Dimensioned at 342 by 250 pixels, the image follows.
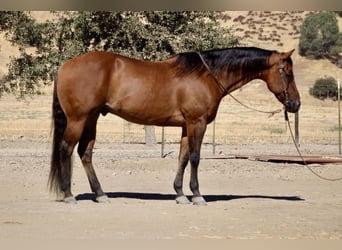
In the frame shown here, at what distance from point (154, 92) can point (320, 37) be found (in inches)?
1531

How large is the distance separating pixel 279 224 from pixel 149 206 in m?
1.86

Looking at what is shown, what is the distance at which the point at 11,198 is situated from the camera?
9.86 metres

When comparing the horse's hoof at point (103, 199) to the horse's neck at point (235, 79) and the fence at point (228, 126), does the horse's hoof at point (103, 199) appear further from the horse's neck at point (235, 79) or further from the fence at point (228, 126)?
the fence at point (228, 126)

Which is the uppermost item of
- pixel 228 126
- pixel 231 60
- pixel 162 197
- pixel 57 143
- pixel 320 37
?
pixel 231 60

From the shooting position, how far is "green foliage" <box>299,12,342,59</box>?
147ft

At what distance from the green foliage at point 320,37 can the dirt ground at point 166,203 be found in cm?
3116

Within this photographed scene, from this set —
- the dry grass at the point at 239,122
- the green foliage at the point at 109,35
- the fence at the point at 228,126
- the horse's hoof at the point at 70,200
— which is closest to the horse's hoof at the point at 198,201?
the horse's hoof at the point at 70,200

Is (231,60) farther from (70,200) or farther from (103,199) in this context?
(70,200)

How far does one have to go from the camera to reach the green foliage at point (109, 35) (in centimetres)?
1702

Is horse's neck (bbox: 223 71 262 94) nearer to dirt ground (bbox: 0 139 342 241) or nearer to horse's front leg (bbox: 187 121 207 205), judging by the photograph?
horse's front leg (bbox: 187 121 207 205)

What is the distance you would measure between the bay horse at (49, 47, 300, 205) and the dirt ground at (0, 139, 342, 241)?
619 mm

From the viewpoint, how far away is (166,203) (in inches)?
369

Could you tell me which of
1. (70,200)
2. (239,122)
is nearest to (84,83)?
(70,200)

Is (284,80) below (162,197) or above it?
above
